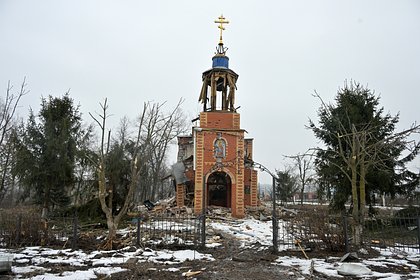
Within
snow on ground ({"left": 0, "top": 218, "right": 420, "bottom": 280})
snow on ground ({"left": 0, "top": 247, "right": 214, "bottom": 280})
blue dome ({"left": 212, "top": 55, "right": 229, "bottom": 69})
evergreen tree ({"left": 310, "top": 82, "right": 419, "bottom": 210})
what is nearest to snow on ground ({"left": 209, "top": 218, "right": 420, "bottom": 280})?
snow on ground ({"left": 0, "top": 218, "right": 420, "bottom": 280})

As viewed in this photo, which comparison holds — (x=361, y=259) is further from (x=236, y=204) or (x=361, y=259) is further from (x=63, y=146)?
(x=63, y=146)

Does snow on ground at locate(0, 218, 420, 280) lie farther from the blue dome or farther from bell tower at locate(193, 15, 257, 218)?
the blue dome

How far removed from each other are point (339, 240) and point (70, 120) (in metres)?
17.6

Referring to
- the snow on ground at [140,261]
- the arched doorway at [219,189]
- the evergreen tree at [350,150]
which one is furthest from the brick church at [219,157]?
the snow on ground at [140,261]

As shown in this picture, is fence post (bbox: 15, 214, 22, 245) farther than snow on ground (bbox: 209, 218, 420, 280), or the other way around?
fence post (bbox: 15, 214, 22, 245)

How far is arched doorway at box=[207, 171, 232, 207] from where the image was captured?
1011 inches

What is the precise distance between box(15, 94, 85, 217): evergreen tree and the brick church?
8.67 m

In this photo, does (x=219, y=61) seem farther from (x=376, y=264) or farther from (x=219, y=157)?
(x=376, y=264)

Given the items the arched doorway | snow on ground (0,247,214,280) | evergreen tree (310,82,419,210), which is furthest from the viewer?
the arched doorway

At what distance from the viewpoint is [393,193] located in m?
19.1

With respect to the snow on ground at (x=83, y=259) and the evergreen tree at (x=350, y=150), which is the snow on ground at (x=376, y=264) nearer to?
the snow on ground at (x=83, y=259)

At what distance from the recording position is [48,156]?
19031mm

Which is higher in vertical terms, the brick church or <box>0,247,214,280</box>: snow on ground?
the brick church

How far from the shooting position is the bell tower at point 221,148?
23.3 meters
